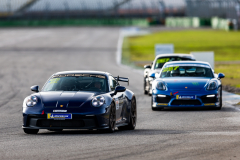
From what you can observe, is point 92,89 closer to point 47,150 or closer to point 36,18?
point 47,150

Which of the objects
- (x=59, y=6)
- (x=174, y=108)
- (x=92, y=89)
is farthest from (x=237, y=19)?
(x=92, y=89)

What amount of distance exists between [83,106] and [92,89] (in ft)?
2.79

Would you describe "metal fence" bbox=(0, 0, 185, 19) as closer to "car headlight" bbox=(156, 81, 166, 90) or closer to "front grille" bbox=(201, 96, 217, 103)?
"car headlight" bbox=(156, 81, 166, 90)

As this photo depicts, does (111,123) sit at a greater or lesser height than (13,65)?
greater

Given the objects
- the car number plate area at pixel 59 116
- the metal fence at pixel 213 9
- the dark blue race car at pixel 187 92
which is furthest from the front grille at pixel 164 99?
the metal fence at pixel 213 9

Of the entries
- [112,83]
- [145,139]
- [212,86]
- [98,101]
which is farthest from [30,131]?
[212,86]

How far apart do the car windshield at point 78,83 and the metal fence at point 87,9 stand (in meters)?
105

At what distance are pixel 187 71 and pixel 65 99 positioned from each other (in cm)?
666

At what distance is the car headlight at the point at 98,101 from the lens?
995 centimetres

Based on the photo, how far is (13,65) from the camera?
3672cm

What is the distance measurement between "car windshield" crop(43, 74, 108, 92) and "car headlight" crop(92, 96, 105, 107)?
60 centimetres

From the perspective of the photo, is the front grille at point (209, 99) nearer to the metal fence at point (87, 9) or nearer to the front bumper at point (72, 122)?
the front bumper at point (72, 122)

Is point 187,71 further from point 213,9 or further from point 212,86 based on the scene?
point 213,9

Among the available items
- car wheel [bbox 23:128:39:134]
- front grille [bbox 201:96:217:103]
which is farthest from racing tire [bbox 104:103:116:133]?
front grille [bbox 201:96:217:103]
